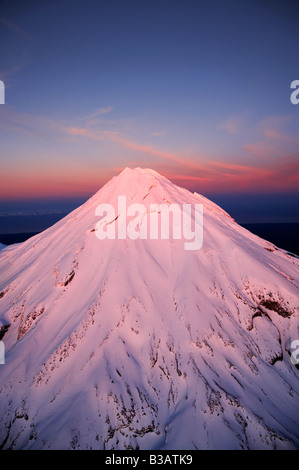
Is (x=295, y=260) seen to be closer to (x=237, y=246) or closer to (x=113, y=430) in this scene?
(x=237, y=246)

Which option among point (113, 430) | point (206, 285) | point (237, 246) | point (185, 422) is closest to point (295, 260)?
point (237, 246)

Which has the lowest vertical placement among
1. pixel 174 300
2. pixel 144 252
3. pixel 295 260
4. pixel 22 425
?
pixel 22 425

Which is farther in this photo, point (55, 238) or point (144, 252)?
point (55, 238)

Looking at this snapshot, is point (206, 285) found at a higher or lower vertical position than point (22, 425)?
higher
